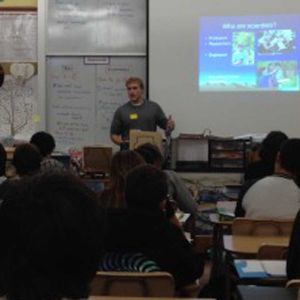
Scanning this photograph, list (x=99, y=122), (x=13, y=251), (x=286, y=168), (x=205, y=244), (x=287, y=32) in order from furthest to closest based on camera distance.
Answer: (x=99, y=122), (x=287, y=32), (x=205, y=244), (x=286, y=168), (x=13, y=251)

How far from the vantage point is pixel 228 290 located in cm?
332

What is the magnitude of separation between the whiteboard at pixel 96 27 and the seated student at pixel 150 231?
4546 millimetres

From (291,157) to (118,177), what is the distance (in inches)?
39.6

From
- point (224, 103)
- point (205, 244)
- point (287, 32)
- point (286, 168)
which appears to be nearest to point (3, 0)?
point (224, 103)

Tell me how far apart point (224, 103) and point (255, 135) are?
501 millimetres

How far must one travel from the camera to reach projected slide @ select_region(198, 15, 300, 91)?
6.74m

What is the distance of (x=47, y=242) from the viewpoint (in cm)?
101

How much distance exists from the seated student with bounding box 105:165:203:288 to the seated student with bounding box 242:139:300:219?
1058mm

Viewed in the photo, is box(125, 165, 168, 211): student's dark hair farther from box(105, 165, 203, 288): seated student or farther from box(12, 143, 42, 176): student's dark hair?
box(12, 143, 42, 176): student's dark hair

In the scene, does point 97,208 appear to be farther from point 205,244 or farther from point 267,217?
point 205,244

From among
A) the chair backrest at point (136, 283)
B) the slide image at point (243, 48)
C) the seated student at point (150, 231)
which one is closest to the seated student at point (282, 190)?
the seated student at point (150, 231)

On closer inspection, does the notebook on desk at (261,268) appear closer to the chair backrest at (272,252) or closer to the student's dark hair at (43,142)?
the chair backrest at (272,252)

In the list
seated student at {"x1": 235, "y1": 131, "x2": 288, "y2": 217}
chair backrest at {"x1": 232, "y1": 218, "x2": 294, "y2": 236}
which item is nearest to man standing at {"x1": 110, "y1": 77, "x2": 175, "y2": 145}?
seated student at {"x1": 235, "y1": 131, "x2": 288, "y2": 217}

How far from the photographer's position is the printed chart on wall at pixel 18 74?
7215 millimetres
